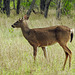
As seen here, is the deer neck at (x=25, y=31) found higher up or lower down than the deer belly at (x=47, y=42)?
higher up

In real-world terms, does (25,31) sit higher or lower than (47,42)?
higher

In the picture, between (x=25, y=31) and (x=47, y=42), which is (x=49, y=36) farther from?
(x=25, y=31)

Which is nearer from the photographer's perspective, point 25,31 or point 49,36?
point 49,36

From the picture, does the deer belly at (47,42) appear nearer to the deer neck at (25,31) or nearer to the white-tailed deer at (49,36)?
the white-tailed deer at (49,36)

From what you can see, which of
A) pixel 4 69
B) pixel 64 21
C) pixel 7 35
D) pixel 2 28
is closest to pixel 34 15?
pixel 64 21

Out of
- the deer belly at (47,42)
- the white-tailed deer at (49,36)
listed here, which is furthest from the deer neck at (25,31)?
the deer belly at (47,42)

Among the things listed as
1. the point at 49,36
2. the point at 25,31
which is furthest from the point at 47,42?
the point at 25,31

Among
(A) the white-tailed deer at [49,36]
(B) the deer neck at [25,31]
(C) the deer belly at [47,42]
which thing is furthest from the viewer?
(B) the deer neck at [25,31]

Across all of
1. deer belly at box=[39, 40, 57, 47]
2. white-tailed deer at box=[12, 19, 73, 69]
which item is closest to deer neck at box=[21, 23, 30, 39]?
white-tailed deer at box=[12, 19, 73, 69]

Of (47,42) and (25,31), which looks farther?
(25,31)

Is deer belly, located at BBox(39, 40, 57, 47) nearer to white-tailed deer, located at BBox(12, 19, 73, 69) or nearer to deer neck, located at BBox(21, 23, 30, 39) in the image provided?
white-tailed deer, located at BBox(12, 19, 73, 69)

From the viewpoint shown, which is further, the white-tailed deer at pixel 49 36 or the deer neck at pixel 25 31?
the deer neck at pixel 25 31

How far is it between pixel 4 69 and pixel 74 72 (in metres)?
1.65

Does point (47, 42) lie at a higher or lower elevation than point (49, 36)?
lower
